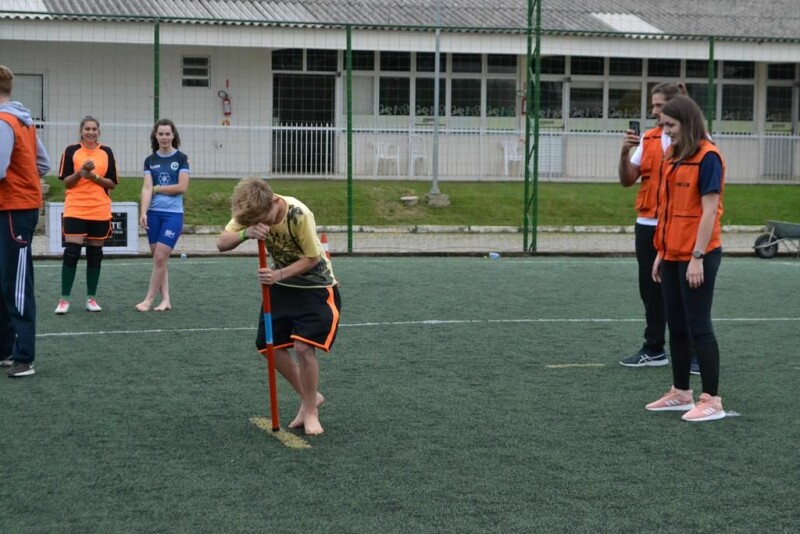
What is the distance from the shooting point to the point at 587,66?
30.3 metres

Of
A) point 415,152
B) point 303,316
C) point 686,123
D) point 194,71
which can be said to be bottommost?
point 303,316

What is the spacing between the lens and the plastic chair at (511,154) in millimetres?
21900

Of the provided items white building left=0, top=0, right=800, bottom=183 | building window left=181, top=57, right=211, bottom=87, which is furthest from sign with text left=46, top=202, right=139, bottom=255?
building window left=181, top=57, right=211, bottom=87

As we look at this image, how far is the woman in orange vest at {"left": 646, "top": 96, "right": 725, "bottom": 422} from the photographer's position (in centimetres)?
697

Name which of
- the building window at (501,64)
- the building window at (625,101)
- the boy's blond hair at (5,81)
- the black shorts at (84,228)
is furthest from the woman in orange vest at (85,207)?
the building window at (625,101)

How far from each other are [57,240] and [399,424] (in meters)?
10.1

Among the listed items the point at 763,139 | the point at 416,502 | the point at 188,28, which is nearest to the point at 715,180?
the point at 416,502

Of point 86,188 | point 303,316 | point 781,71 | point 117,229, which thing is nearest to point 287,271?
point 303,316

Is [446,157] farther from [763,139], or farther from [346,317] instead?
[346,317]

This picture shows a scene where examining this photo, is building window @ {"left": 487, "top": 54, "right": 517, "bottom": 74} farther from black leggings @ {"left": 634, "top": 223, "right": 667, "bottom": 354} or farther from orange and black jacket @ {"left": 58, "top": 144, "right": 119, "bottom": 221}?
black leggings @ {"left": 634, "top": 223, "right": 667, "bottom": 354}

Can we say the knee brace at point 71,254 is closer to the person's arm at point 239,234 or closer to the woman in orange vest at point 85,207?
the woman in orange vest at point 85,207

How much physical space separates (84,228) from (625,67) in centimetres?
2123

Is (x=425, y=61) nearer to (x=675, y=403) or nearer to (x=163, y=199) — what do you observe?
(x=163, y=199)

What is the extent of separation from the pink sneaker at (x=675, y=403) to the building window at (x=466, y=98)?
21.7 m
